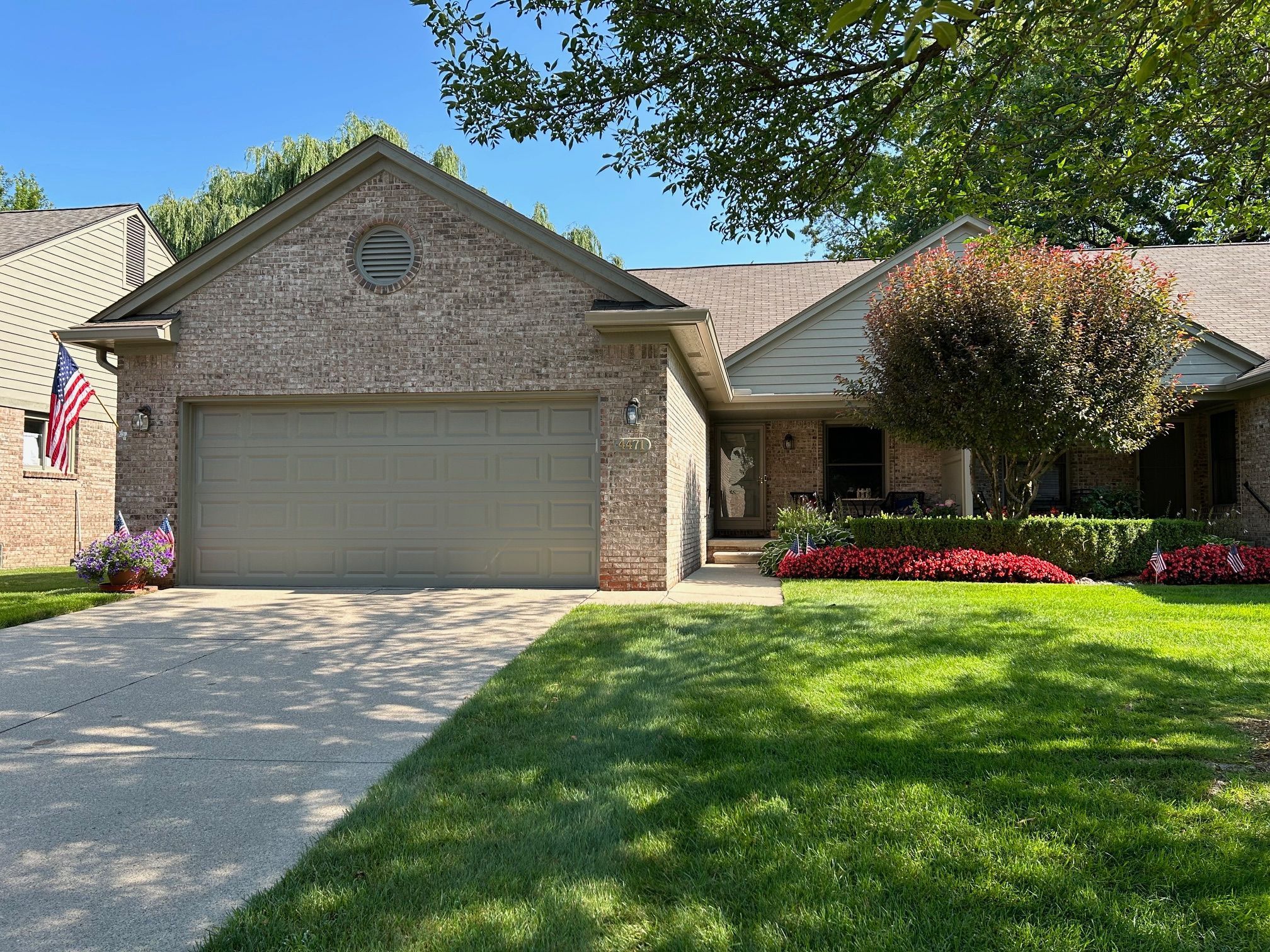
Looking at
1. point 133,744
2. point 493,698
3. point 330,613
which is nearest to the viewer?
point 133,744

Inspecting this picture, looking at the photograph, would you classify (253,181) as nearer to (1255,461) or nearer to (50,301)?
(50,301)

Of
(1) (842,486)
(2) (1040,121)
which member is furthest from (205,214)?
(2) (1040,121)

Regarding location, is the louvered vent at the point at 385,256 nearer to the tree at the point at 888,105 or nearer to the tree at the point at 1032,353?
the tree at the point at 888,105

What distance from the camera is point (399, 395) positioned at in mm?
10586

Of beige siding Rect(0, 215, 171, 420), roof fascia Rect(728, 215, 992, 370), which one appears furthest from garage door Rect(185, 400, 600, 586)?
beige siding Rect(0, 215, 171, 420)

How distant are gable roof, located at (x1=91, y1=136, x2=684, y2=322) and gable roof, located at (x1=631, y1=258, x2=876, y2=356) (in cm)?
682

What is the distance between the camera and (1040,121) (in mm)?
6922

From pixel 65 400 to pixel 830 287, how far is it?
49.1 ft

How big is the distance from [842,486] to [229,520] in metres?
11.4

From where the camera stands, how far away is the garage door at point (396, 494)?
10.5m

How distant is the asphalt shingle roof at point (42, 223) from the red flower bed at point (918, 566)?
16516mm

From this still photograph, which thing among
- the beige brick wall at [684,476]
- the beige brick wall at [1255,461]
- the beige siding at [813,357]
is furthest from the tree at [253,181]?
the beige brick wall at [1255,461]

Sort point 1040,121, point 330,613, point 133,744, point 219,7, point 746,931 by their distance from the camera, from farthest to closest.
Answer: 1. point 219,7
2. point 330,613
3. point 1040,121
4. point 133,744
5. point 746,931

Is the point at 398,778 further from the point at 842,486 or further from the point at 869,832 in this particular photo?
the point at 842,486
